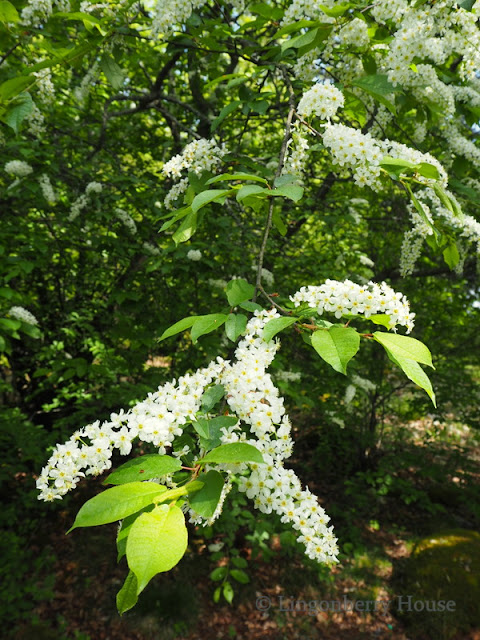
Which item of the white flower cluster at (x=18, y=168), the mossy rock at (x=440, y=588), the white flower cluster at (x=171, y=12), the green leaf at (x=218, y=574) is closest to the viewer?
the white flower cluster at (x=171, y=12)

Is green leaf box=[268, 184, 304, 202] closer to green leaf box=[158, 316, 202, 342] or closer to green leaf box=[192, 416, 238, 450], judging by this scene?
green leaf box=[158, 316, 202, 342]

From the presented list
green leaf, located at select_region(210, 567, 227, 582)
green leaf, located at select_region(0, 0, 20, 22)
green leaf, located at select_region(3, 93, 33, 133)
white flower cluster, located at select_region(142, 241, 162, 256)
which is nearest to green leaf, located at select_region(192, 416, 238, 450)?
green leaf, located at select_region(3, 93, 33, 133)

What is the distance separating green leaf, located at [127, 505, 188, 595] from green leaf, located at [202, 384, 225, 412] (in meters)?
0.32

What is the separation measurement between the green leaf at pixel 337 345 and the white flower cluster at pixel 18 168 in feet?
9.24

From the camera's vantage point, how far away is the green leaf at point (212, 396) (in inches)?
42.0

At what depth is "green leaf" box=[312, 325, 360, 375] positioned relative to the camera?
36.3 inches

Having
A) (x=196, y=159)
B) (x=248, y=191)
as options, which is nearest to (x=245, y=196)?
(x=248, y=191)

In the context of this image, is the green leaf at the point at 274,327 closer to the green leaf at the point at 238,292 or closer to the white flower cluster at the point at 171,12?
the green leaf at the point at 238,292

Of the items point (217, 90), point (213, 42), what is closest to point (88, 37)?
point (213, 42)

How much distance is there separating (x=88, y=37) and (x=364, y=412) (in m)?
5.61

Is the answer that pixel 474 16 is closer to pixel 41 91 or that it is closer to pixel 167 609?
pixel 41 91

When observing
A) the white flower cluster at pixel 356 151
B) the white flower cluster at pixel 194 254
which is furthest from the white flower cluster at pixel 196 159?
the white flower cluster at pixel 194 254

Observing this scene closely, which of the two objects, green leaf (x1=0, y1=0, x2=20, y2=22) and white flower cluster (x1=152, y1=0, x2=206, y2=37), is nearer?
green leaf (x1=0, y1=0, x2=20, y2=22)

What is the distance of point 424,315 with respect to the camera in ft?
18.5
